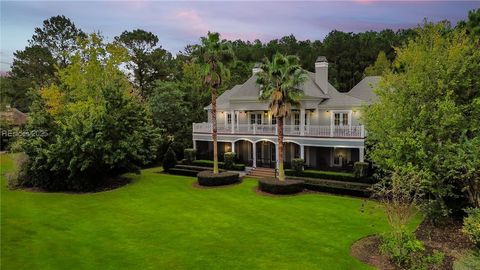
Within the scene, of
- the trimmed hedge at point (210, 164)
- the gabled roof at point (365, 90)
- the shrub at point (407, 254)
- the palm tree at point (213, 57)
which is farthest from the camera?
the gabled roof at point (365, 90)

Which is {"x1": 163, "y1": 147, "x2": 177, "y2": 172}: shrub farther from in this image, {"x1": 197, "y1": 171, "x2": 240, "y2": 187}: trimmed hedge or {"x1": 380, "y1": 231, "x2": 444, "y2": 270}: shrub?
{"x1": 380, "y1": 231, "x2": 444, "y2": 270}: shrub

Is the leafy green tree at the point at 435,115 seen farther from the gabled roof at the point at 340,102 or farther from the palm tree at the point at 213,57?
the palm tree at the point at 213,57

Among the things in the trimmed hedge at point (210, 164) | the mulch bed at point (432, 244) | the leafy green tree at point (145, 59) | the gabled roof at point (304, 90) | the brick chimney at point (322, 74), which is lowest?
the mulch bed at point (432, 244)

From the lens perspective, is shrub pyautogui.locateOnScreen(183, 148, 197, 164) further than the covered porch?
Yes

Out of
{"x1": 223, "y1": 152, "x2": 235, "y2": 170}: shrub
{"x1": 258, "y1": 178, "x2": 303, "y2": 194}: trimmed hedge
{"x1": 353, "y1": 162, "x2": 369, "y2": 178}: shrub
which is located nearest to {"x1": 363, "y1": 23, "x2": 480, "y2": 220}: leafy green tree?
{"x1": 353, "y1": 162, "x2": 369, "y2": 178}: shrub

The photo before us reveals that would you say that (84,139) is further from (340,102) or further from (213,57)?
(340,102)

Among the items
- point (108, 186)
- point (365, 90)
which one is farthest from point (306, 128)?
point (108, 186)

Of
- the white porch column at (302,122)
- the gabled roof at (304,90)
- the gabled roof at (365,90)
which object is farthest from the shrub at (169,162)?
the gabled roof at (365,90)
